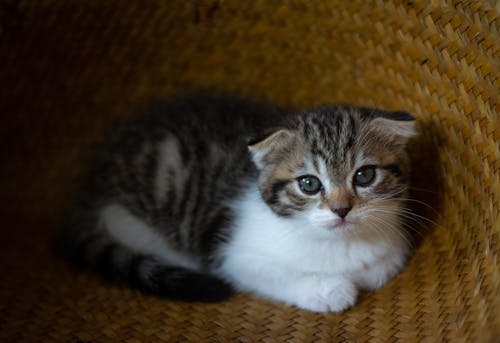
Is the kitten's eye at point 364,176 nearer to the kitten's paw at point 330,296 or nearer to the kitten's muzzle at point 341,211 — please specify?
the kitten's muzzle at point 341,211

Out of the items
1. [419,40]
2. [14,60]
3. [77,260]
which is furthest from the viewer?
[14,60]

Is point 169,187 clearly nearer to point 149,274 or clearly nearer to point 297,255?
point 149,274

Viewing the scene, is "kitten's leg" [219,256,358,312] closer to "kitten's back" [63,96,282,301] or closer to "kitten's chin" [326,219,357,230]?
"kitten's back" [63,96,282,301]

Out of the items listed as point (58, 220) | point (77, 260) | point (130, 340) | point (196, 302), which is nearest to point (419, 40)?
point (196, 302)

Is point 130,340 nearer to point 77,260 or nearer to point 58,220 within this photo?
point 77,260

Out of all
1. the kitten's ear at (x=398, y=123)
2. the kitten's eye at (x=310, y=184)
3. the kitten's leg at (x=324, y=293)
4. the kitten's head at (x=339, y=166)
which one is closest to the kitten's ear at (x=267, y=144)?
the kitten's head at (x=339, y=166)

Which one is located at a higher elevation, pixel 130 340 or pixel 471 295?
pixel 471 295

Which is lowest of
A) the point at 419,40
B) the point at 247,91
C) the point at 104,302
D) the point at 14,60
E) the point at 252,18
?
the point at 104,302

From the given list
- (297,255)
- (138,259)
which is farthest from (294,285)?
(138,259)
